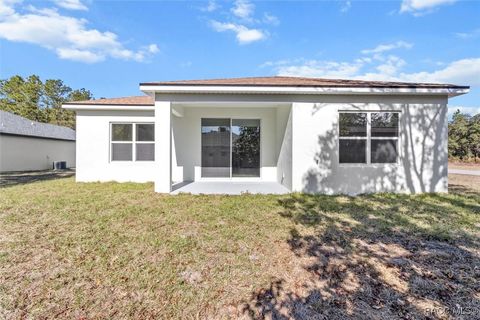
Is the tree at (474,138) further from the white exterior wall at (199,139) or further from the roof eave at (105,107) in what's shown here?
the roof eave at (105,107)

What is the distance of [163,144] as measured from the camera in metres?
7.79

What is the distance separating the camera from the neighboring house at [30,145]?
53.2 ft

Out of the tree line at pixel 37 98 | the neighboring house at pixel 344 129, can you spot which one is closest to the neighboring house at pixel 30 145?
the neighboring house at pixel 344 129

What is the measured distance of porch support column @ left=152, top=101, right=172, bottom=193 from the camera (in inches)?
307

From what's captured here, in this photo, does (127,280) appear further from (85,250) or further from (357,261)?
(357,261)

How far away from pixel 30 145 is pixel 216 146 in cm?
1621

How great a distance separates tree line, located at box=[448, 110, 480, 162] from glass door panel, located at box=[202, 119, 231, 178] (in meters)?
27.0

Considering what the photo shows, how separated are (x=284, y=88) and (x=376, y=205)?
4.20m

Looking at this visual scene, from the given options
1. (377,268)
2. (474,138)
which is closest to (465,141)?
(474,138)

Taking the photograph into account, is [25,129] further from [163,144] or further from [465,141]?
[465,141]

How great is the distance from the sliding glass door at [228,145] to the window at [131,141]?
96.3 inches

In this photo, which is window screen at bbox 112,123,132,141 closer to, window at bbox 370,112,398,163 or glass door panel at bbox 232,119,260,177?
glass door panel at bbox 232,119,260,177

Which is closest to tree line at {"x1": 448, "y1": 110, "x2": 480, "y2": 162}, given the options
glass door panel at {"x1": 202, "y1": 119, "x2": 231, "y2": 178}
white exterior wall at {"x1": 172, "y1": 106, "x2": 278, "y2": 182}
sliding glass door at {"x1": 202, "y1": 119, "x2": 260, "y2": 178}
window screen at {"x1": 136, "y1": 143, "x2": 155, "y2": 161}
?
white exterior wall at {"x1": 172, "y1": 106, "x2": 278, "y2": 182}

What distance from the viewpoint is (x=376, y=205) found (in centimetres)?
663
